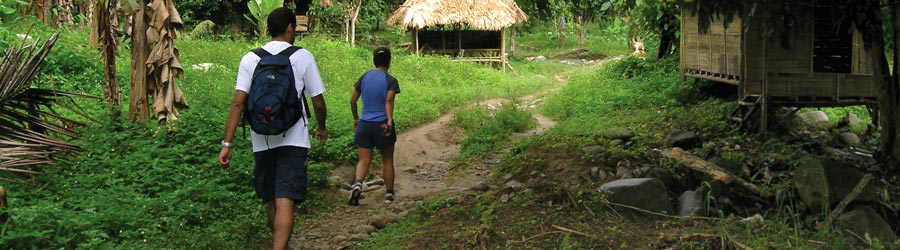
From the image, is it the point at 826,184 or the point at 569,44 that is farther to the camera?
the point at 569,44

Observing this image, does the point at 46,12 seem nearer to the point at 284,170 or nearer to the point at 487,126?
the point at 487,126

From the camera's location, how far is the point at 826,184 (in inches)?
231

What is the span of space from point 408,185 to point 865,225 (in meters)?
4.35

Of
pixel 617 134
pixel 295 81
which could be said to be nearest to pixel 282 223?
pixel 295 81

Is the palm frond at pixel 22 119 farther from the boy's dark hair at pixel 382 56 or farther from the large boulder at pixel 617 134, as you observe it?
the large boulder at pixel 617 134

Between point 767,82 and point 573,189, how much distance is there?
12.4ft

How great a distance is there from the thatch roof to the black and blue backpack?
18.4m

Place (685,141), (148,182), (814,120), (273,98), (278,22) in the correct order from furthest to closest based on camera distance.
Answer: (814,120), (685,141), (148,182), (278,22), (273,98)

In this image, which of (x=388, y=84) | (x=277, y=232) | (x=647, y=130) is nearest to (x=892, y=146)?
(x=647, y=130)

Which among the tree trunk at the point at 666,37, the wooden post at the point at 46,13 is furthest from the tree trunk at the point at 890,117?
the wooden post at the point at 46,13

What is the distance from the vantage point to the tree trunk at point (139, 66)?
7578mm

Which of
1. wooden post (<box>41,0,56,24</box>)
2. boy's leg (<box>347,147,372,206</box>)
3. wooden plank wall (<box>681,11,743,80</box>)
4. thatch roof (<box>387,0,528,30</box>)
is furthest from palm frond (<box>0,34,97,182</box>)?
thatch roof (<box>387,0,528,30</box>)

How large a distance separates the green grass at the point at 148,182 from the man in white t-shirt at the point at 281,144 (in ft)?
2.01

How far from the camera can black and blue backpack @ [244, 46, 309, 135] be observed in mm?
4594
